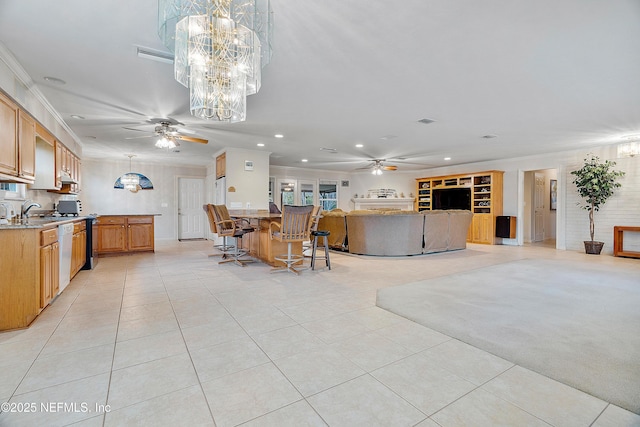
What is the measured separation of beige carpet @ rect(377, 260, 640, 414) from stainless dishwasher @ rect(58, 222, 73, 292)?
361 centimetres

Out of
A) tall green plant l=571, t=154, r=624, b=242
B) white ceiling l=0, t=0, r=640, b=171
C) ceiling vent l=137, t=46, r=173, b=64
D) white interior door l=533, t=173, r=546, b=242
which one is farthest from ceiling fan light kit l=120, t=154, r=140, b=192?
white interior door l=533, t=173, r=546, b=242

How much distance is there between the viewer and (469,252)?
22.5 feet

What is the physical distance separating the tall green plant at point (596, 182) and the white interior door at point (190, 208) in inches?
400

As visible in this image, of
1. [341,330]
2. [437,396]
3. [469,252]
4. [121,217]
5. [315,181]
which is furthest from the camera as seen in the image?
[315,181]

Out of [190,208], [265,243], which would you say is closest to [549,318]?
[265,243]

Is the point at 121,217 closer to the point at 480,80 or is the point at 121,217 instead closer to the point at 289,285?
the point at 289,285

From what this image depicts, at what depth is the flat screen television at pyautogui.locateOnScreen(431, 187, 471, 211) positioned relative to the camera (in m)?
9.25

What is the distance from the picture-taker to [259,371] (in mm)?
1792

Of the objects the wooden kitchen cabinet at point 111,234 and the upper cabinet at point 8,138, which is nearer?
the upper cabinet at point 8,138

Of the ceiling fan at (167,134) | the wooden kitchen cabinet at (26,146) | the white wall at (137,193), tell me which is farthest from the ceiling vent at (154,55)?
the white wall at (137,193)

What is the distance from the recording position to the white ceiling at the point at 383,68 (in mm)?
2203

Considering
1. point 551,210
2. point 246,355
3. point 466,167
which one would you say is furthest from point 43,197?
point 551,210

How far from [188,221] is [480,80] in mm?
8740

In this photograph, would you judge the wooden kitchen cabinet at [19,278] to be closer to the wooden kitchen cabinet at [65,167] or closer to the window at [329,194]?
the wooden kitchen cabinet at [65,167]
